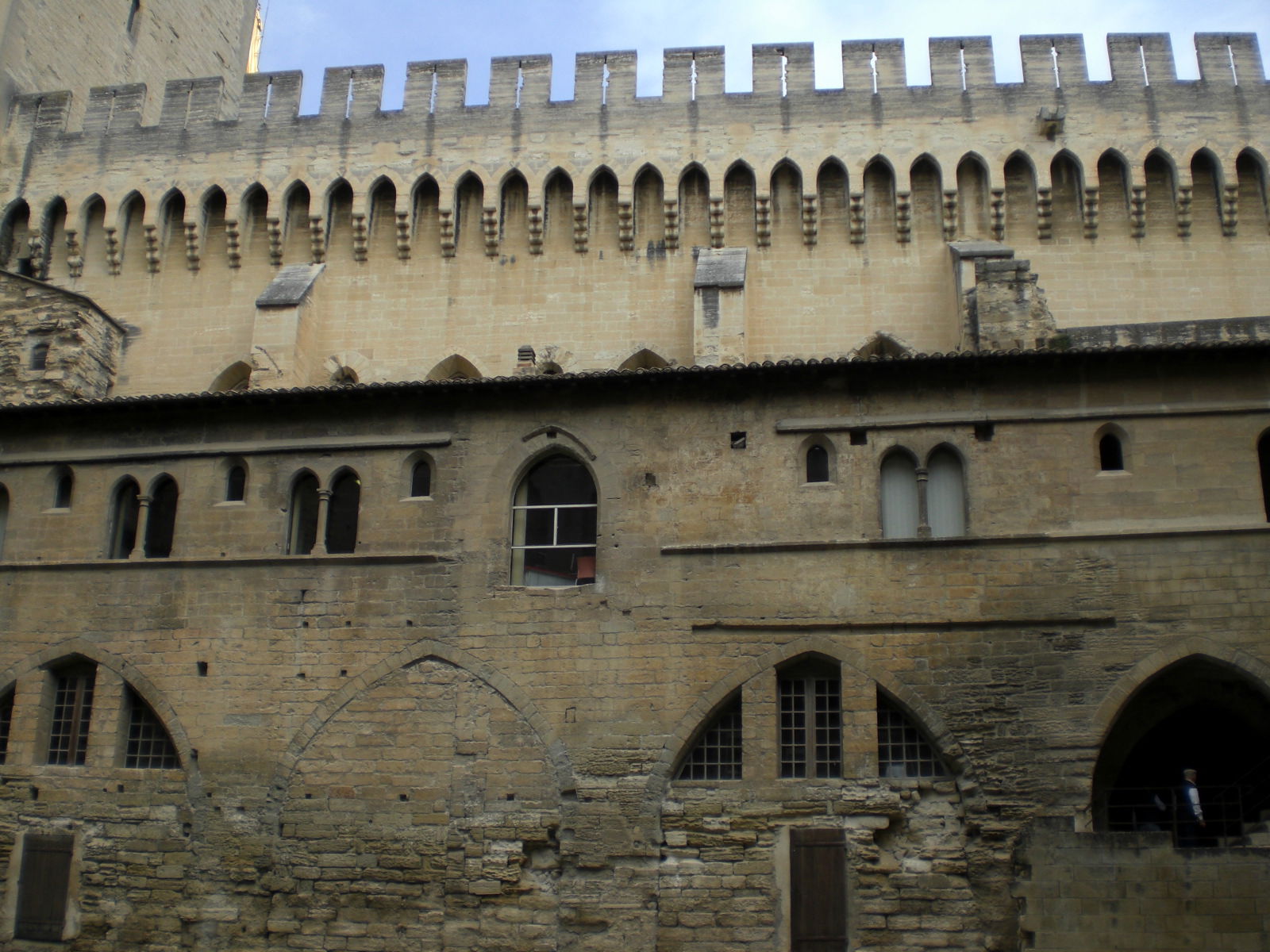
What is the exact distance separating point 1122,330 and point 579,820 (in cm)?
918

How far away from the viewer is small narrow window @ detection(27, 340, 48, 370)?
2134cm

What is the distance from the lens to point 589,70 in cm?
2353

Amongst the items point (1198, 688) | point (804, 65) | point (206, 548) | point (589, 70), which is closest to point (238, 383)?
point (206, 548)

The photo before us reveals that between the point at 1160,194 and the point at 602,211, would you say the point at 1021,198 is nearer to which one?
the point at 1160,194

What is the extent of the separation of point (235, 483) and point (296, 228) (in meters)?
7.25

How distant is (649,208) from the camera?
22.5 m

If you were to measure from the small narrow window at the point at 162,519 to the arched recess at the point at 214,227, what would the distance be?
22.1ft

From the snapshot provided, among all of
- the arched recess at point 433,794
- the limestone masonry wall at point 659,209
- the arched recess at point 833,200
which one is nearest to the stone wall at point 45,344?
the limestone masonry wall at point 659,209

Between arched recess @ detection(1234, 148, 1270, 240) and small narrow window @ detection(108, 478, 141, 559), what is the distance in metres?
17.3

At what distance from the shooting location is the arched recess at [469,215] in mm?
22672

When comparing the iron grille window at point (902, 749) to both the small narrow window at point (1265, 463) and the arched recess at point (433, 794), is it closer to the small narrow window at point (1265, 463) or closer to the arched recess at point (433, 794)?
the arched recess at point (433, 794)

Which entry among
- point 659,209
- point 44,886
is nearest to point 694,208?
point 659,209

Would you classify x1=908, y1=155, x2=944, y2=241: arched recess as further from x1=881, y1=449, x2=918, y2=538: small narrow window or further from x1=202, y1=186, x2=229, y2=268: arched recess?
x1=202, y1=186, x2=229, y2=268: arched recess

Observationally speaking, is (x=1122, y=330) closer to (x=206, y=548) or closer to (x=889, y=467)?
(x=889, y=467)
